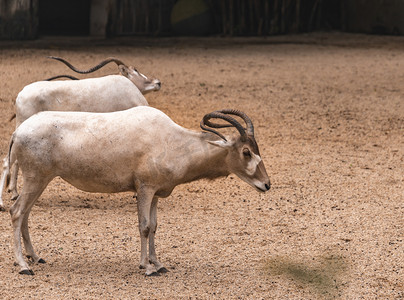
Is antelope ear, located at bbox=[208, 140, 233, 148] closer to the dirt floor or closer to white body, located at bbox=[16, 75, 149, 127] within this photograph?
the dirt floor

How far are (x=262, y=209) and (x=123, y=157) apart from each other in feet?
7.69

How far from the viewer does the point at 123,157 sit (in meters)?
5.57

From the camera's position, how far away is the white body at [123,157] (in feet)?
18.3

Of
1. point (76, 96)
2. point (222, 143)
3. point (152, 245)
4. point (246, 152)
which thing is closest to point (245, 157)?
point (246, 152)

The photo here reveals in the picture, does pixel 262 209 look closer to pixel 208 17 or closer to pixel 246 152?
pixel 246 152

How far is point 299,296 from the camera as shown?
537 cm

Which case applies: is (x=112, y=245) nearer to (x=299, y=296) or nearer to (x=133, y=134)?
(x=133, y=134)

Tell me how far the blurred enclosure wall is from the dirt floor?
4369mm

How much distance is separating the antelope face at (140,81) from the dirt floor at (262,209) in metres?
1.33

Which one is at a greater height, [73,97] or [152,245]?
[73,97]

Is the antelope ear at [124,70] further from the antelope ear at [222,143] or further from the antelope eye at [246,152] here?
the antelope eye at [246,152]

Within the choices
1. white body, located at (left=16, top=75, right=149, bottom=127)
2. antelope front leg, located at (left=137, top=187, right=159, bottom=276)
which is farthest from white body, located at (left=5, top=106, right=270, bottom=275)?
white body, located at (left=16, top=75, right=149, bottom=127)

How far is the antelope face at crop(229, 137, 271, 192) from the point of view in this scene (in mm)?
5656

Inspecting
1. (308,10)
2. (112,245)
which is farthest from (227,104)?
(308,10)
